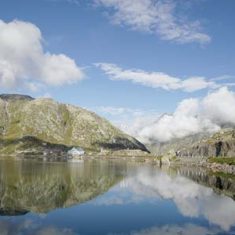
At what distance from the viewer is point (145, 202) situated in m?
117

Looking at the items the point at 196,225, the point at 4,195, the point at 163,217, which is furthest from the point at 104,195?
the point at 196,225

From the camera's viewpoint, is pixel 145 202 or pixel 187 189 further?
pixel 187 189

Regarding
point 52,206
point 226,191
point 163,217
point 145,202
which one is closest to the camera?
point 163,217

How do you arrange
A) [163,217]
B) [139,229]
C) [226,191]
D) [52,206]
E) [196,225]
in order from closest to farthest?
1. [139,229]
2. [196,225]
3. [163,217]
4. [52,206]
5. [226,191]

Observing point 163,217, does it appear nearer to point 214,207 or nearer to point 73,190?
point 214,207

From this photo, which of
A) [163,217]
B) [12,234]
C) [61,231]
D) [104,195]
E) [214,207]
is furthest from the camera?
[104,195]

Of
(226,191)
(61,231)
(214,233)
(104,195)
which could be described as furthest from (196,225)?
(226,191)

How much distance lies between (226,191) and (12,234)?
99369mm

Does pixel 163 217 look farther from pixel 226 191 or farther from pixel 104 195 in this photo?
pixel 226 191

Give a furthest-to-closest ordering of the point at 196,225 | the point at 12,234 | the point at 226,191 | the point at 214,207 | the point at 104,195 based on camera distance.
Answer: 1. the point at 226,191
2. the point at 104,195
3. the point at 214,207
4. the point at 196,225
5. the point at 12,234

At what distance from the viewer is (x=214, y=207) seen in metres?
110

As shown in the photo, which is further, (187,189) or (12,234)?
(187,189)

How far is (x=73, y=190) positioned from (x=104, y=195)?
10.5 m

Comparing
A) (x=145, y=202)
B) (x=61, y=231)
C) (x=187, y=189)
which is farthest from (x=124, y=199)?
(x=61, y=231)
